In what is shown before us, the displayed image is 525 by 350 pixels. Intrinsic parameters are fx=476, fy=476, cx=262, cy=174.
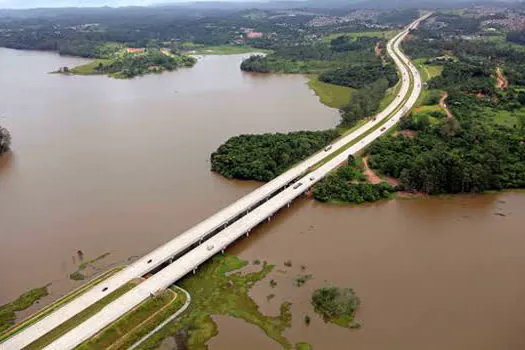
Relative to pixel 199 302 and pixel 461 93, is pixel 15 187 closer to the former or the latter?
pixel 199 302

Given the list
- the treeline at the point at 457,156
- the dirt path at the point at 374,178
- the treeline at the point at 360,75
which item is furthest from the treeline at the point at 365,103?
the dirt path at the point at 374,178

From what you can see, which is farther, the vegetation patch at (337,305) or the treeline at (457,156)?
the treeline at (457,156)

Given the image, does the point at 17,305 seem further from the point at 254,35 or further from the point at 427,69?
the point at 254,35

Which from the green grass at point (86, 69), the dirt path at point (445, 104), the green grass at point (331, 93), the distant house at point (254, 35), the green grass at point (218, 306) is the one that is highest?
the distant house at point (254, 35)

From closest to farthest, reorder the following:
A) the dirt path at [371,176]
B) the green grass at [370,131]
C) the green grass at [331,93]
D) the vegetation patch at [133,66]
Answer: the dirt path at [371,176], the green grass at [370,131], the green grass at [331,93], the vegetation patch at [133,66]

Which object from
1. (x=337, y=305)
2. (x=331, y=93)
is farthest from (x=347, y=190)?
(x=331, y=93)

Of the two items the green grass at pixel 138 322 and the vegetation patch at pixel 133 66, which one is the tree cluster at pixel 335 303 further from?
the vegetation patch at pixel 133 66

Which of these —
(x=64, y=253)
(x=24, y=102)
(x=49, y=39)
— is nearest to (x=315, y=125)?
(x=64, y=253)
